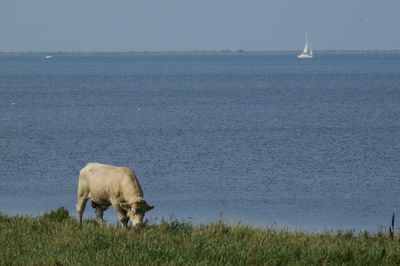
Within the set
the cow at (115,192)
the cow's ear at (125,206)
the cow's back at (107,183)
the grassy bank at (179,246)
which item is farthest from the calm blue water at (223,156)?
the grassy bank at (179,246)

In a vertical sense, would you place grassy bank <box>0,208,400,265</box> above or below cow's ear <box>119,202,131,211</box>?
below

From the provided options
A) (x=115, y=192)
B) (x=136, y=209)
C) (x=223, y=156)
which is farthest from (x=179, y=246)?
(x=223, y=156)

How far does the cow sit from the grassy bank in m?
0.40

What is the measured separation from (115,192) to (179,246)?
3082 mm

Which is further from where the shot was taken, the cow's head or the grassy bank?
the cow's head

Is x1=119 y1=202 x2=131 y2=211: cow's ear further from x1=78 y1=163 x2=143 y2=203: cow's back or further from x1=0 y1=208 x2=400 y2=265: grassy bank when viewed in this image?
x1=0 y1=208 x2=400 y2=265: grassy bank

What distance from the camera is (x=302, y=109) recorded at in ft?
309

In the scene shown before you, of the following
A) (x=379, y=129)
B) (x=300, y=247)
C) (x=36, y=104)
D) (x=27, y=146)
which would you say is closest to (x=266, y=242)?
(x=300, y=247)

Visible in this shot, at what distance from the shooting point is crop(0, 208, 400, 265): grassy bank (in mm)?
14844

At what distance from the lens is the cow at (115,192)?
18.1 meters

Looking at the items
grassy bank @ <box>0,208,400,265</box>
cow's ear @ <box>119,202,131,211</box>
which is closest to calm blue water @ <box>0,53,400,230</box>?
cow's ear @ <box>119,202,131,211</box>

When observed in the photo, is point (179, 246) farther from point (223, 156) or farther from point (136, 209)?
point (223, 156)

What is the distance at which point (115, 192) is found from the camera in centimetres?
1864

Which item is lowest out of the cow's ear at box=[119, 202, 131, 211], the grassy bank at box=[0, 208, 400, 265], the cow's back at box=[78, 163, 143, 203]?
the grassy bank at box=[0, 208, 400, 265]
